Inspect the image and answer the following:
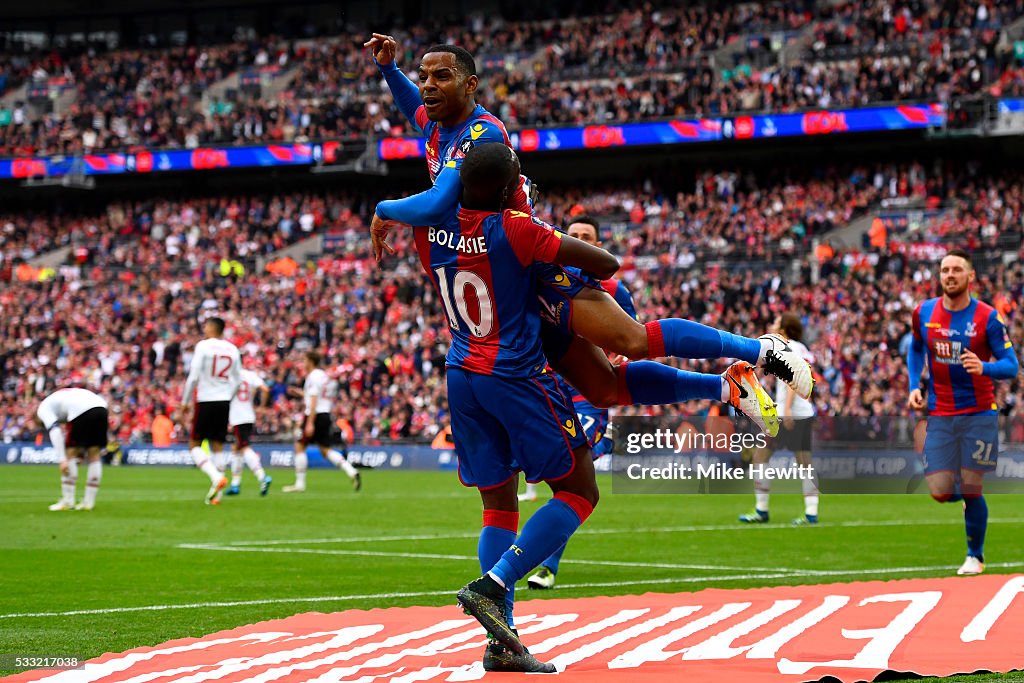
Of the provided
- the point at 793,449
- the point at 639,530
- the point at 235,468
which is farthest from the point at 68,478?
the point at 793,449

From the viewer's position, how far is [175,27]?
183 ft

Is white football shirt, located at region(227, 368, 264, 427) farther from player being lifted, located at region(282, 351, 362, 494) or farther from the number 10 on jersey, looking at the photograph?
the number 10 on jersey

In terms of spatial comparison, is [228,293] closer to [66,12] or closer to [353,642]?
[66,12]

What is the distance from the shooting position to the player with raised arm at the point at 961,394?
10.8 m

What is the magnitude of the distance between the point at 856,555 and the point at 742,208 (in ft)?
89.6

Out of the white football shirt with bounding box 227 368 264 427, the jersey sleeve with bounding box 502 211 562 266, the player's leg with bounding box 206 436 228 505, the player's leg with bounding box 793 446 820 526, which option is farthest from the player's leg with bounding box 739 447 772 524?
the jersey sleeve with bounding box 502 211 562 266

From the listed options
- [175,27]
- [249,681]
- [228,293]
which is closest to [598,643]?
[249,681]

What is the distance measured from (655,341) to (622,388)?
50cm

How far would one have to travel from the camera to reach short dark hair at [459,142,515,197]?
6.20 meters

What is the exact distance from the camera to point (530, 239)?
620 cm

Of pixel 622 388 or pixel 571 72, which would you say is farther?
pixel 571 72

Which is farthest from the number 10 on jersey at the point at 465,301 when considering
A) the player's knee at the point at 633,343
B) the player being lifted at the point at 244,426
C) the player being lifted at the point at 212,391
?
the player being lifted at the point at 244,426

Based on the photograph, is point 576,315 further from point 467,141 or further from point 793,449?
point 793,449

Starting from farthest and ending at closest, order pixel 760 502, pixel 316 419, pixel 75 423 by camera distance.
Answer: pixel 316 419 → pixel 75 423 → pixel 760 502
